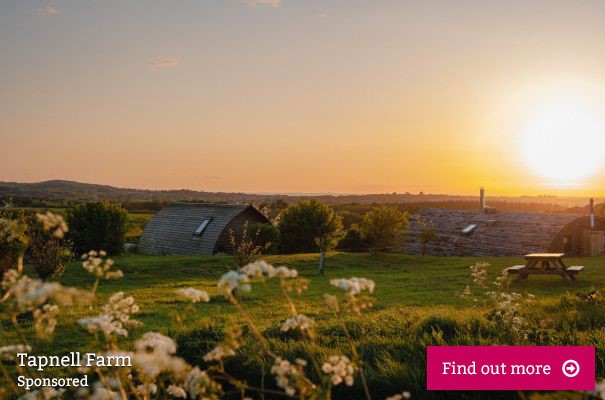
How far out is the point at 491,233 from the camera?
37844 millimetres

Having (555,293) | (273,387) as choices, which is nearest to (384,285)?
(555,293)

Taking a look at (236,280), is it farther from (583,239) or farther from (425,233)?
(583,239)

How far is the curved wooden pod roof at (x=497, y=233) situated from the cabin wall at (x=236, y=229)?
12.5 m

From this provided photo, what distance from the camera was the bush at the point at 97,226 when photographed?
31016mm

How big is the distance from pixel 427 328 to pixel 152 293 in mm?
11319

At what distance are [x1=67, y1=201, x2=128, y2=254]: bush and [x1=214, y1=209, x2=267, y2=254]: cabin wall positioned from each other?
5607 millimetres

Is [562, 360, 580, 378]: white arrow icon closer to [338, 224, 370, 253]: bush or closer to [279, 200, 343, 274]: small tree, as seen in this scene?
[279, 200, 343, 274]: small tree

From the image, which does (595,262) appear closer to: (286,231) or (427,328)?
(286,231)

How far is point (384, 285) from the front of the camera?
68.4 feet

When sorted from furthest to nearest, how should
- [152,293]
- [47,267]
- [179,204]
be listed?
[179,204]
[152,293]
[47,267]

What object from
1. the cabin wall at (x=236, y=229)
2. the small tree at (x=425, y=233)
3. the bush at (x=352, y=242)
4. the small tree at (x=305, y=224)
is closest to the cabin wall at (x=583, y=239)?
the small tree at (x=425, y=233)

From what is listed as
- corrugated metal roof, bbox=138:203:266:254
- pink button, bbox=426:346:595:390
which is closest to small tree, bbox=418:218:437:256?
corrugated metal roof, bbox=138:203:266:254

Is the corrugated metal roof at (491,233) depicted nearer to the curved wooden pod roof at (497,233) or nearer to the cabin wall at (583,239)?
the curved wooden pod roof at (497,233)

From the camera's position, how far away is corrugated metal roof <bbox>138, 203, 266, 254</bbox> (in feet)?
108
